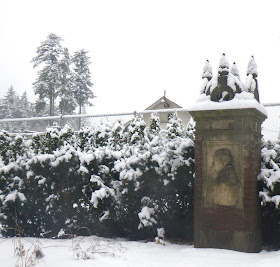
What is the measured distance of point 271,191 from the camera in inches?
206

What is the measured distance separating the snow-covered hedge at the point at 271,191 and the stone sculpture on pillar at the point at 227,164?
132 millimetres

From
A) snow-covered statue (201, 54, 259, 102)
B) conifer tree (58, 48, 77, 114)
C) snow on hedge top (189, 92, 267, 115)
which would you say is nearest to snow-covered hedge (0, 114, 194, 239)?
snow on hedge top (189, 92, 267, 115)

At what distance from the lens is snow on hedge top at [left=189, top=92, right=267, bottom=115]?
5.12 m

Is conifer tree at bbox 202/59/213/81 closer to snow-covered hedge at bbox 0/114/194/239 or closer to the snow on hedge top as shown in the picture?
the snow on hedge top

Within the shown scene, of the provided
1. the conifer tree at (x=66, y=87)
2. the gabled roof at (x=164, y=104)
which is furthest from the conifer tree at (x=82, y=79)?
the gabled roof at (x=164, y=104)

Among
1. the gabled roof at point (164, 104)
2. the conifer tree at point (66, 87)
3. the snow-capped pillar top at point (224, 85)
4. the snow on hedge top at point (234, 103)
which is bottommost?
the snow on hedge top at point (234, 103)

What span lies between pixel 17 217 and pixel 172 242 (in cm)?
271

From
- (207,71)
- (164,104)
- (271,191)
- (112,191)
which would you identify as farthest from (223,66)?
(164,104)

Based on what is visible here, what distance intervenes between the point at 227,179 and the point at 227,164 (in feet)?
0.69

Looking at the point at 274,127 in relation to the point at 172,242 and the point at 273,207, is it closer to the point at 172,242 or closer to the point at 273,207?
the point at 273,207

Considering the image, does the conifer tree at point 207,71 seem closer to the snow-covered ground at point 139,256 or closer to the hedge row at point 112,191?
the hedge row at point 112,191

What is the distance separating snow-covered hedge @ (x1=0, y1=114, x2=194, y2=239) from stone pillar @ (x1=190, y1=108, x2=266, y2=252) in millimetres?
493

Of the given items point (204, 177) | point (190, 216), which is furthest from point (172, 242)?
point (204, 177)

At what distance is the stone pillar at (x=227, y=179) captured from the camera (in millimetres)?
5102
